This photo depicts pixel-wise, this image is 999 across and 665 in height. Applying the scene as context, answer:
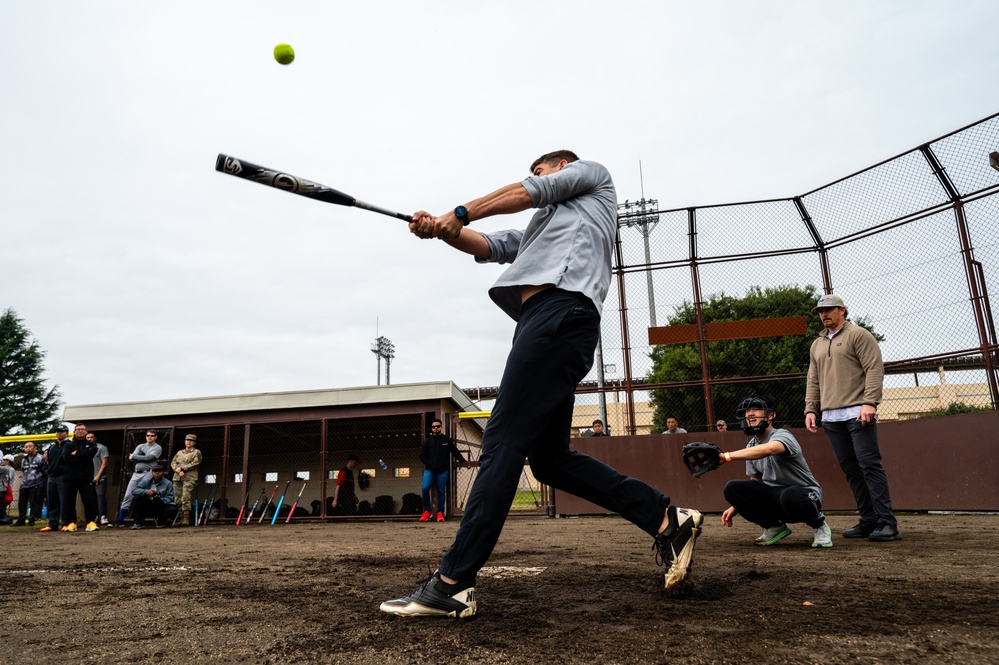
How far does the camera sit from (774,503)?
15.3 ft

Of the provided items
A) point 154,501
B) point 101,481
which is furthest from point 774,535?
point 101,481

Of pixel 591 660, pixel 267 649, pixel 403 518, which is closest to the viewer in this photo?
pixel 591 660

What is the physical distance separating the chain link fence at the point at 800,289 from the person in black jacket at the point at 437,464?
9.37 ft

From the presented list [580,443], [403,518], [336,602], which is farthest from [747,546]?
[403,518]

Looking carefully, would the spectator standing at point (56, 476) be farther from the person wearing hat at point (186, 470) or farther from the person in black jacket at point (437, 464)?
the person in black jacket at point (437, 464)

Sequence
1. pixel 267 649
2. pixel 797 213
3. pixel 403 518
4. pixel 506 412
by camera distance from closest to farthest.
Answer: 1. pixel 267 649
2. pixel 506 412
3. pixel 797 213
4. pixel 403 518

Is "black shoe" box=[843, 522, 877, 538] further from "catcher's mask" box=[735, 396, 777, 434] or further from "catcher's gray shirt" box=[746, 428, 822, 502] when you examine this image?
"catcher's mask" box=[735, 396, 777, 434]

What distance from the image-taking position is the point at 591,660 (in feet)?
5.38

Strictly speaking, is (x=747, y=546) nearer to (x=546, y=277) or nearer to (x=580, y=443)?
(x=546, y=277)

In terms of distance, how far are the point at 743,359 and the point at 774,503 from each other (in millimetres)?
7656

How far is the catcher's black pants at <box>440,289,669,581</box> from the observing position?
7.64 feet

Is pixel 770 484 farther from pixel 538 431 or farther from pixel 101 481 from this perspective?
pixel 101 481

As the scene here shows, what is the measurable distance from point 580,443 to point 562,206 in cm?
822

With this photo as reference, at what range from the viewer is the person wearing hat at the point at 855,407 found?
476 centimetres
